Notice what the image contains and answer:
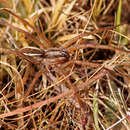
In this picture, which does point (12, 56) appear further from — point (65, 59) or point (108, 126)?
point (108, 126)

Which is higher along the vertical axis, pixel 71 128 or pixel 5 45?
pixel 5 45

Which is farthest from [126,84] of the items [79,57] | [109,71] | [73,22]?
[73,22]

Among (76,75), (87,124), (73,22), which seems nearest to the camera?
(87,124)

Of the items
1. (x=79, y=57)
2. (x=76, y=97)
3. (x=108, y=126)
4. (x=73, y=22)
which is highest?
(x=73, y=22)

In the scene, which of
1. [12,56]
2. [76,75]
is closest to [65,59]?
[76,75]

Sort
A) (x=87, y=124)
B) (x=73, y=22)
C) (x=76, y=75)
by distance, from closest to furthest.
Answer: (x=87, y=124), (x=76, y=75), (x=73, y=22)

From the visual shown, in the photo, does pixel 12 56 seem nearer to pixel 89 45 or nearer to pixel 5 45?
pixel 5 45

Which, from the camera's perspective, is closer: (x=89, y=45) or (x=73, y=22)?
(x=89, y=45)
